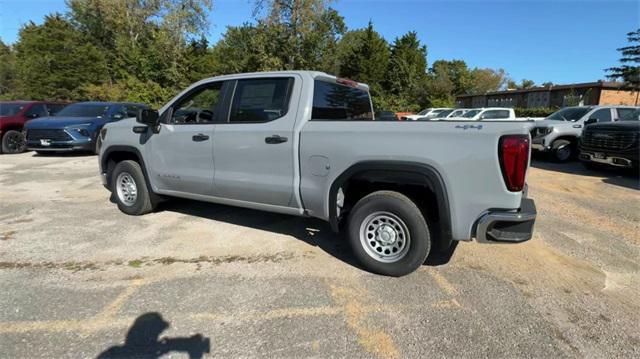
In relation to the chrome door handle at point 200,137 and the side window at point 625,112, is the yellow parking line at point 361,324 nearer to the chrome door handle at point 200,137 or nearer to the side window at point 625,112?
the chrome door handle at point 200,137

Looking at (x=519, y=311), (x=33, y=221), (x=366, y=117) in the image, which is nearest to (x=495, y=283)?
(x=519, y=311)

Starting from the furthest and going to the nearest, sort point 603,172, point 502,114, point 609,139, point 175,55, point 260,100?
point 175,55 < point 502,114 < point 603,172 < point 609,139 < point 260,100

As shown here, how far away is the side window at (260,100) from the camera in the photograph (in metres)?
3.94

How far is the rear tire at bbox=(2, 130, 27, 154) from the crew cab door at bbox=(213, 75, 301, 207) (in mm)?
11268

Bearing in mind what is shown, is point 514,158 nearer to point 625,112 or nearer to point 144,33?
point 625,112

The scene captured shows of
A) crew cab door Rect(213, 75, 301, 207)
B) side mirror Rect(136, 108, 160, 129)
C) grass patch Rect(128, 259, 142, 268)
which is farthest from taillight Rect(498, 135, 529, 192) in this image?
side mirror Rect(136, 108, 160, 129)

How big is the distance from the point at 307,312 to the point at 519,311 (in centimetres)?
169

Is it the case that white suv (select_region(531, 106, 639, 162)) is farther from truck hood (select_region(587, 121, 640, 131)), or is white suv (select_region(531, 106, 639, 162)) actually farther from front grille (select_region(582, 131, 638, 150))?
truck hood (select_region(587, 121, 640, 131))

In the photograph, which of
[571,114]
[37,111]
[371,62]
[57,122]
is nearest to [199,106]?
[57,122]

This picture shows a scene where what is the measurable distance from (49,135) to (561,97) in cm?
4791

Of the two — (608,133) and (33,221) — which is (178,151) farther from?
(608,133)

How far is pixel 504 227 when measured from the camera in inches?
120

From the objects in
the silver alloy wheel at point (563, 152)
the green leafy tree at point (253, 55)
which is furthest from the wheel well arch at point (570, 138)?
the green leafy tree at point (253, 55)

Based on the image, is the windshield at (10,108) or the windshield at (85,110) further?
the windshield at (10,108)
